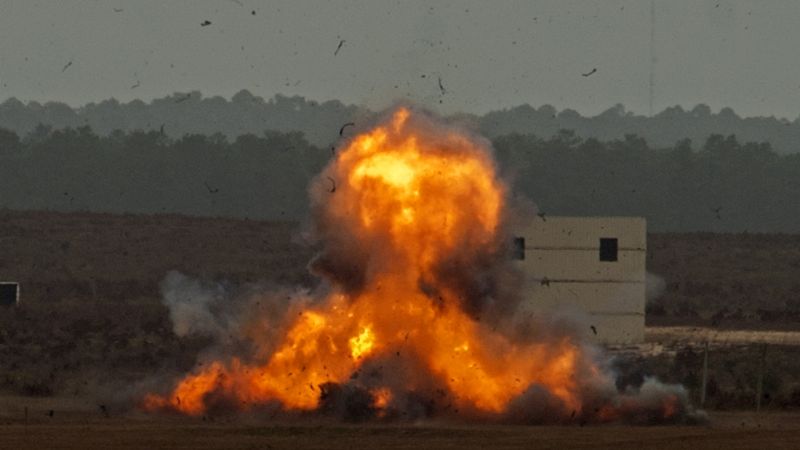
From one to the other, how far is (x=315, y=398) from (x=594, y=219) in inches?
1156

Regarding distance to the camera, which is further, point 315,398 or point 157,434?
point 315,398

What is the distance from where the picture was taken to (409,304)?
48.2 m

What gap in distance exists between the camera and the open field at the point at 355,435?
42612 millimetres

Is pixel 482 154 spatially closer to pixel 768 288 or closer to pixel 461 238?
pixel 461 238

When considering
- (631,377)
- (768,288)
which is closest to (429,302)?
(631,377)

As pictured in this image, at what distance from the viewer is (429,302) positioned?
4831cm

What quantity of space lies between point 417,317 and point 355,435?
4.51 metres

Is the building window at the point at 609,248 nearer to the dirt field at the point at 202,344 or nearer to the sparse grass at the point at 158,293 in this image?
the dirt field at the point at 202,344

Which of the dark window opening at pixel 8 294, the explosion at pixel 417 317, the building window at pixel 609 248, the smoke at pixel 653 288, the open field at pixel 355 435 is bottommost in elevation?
the open field at pixel 355 435

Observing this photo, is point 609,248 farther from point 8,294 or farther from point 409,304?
point 409,304

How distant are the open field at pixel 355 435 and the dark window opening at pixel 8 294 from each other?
1767 inches

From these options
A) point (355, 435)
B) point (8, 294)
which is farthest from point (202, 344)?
point (355, 435)

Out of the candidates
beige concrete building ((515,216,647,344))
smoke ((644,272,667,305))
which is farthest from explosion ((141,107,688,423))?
smoke ((644,272,667,305))

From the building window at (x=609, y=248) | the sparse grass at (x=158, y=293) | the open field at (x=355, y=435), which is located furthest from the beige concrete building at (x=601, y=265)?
the open field at (x=355, y=435)
